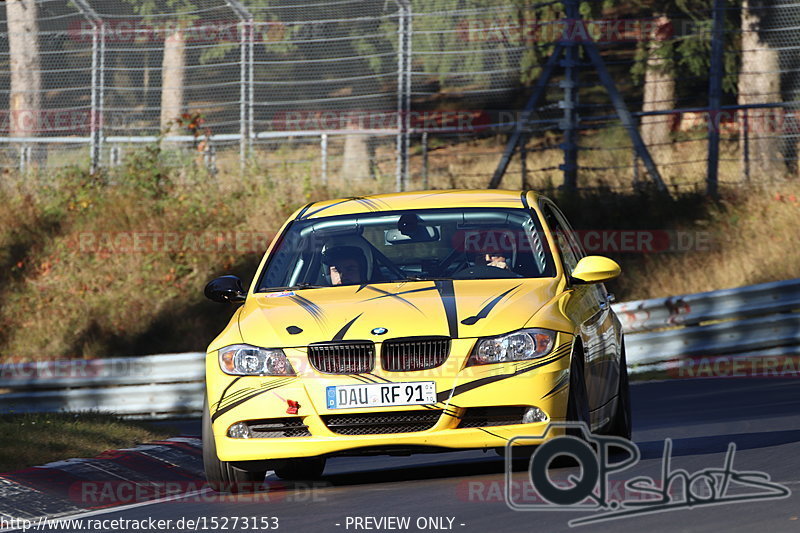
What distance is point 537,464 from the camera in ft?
26.8

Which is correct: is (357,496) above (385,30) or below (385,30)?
below

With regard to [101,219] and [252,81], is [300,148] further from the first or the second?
[101,219]

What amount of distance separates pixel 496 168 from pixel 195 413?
832 centimetres

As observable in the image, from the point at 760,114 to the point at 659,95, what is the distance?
659 centimetres

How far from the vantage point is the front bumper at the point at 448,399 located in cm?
795

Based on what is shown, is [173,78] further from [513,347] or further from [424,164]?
[513,347]

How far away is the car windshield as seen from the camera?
919cm

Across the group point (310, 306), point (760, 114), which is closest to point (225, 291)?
point (310, 306)

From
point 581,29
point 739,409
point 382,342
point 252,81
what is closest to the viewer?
point 382,342

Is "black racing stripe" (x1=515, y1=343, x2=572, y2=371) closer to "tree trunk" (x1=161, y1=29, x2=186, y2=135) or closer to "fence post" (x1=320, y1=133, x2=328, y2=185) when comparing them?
"fence post" (x1=320, y1=133, x2=328, y2=185)

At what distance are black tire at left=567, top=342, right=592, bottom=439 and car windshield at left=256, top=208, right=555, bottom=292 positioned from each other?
0.81 m

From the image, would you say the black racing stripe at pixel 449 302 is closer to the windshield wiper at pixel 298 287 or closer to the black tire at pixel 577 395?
the black tire at pixel 577 395

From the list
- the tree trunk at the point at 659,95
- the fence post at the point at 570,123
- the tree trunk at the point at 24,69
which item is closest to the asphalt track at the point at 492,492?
the fence post at the point at 570,123

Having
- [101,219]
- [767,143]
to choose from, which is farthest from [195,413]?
[767,143]
